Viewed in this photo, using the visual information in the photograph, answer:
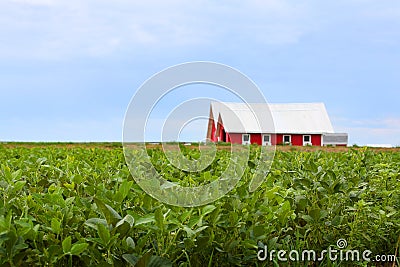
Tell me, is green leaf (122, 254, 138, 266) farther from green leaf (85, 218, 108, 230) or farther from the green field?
green leaf (85, 218, 108, 230)

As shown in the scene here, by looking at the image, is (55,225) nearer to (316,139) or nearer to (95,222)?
(95,222)

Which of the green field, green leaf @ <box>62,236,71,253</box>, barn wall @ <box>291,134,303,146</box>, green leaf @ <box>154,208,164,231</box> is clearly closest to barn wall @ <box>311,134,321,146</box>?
barn wall @ <box>291,134,303,146</box>

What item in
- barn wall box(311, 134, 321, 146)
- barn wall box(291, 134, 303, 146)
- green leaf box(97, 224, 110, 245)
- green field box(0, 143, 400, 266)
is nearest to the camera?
green leaf box(97, 224, 110, 245)

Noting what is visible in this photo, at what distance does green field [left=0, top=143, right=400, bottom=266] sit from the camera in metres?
2.16

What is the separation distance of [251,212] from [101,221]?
899 mm

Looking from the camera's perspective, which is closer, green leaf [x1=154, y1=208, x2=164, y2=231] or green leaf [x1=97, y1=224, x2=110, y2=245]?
green leaf [x1=97, y1=224, x2=110, y2=245]

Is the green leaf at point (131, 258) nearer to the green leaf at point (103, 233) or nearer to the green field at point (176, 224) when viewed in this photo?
the green field at point (176, 224)

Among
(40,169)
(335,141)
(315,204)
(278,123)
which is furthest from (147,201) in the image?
(335,141)

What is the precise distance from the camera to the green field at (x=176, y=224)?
7.09 feet

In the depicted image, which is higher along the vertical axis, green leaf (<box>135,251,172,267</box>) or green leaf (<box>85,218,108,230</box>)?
green leaf (<box>85,218,108,230</box>)

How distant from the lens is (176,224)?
2268 millimetres

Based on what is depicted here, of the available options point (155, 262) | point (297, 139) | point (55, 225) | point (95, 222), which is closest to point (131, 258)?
point (155, 262)

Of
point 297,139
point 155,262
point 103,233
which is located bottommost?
point 155,262

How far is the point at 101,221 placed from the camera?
2189mm
